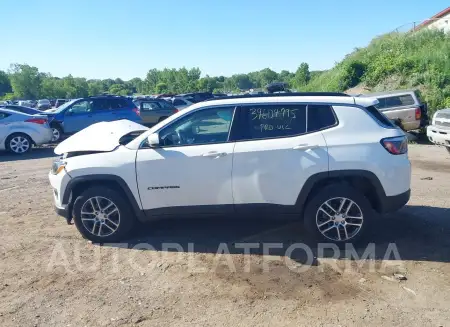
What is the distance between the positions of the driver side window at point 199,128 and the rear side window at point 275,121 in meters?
0.26

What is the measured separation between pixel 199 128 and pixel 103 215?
1.59 metres

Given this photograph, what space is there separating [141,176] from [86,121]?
11481 millimetres

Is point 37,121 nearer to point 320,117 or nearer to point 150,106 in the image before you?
point 150,106

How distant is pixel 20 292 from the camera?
13.7 ft

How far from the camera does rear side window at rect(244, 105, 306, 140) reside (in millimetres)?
4945

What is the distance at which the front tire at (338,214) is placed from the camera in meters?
Result: 4.84

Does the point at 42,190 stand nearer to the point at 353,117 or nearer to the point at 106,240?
the point at 106,240

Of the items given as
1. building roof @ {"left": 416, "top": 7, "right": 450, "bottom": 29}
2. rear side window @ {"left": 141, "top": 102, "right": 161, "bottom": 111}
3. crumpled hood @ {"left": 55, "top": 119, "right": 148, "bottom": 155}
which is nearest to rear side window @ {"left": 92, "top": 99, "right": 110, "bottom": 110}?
rear side window @ {"left": 141, "top": 102, "right": 161, "bottom": 111}

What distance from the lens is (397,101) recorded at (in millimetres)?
13969

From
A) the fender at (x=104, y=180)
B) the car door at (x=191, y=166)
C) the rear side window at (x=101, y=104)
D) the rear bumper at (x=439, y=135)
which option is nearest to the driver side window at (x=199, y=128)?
the car door at (x=191, y=166)

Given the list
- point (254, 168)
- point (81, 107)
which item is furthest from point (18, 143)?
point (254, 168)

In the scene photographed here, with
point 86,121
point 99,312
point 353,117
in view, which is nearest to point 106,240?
point 99,312

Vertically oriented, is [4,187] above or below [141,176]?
below

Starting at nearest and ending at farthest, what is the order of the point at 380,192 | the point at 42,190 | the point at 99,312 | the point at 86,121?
the point at 99,312 → the point at 380,192 → the point at 42,190 → the point at 86,121
